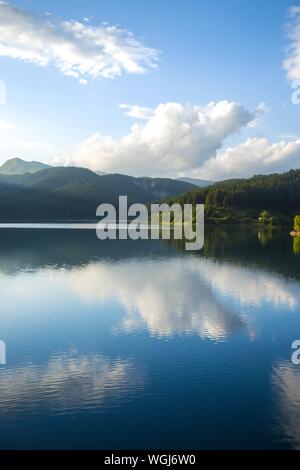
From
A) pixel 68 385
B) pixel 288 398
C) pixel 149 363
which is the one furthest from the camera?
pixel 149 363

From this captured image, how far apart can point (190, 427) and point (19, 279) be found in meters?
55.3

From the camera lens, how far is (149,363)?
32875 millimetres

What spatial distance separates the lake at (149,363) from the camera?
2258 centimetres

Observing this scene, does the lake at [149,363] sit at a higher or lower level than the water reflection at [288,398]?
higher

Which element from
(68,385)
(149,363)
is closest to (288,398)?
(149,363)

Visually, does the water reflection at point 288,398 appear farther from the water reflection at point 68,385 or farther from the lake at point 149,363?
the water reflection at point 68,385

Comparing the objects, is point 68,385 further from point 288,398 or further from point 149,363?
point 288,398

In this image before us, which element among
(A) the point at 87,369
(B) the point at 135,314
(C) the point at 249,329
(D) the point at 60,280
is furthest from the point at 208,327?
(D) the point at 60,280

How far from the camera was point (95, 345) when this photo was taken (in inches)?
1481

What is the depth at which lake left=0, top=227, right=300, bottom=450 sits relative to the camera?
22.6m

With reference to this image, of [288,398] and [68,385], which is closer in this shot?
[288,398]

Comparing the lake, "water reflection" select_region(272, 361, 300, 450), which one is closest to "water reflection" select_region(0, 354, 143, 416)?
the lake

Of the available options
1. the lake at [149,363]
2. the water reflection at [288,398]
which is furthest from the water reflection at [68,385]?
the water reflection at [288,398]
